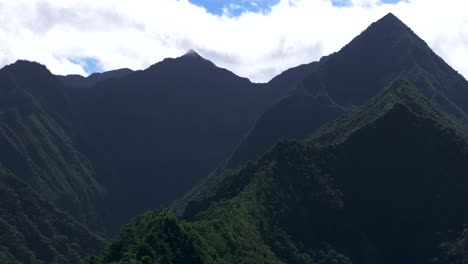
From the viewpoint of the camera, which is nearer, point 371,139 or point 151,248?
point 151,248

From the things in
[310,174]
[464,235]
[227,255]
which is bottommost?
[464,235]

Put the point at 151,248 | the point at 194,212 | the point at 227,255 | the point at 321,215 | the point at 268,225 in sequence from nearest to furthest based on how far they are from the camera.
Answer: the point at 151,248 → the point at 227,255 → the point at 268,225 → the point at 321,215 → the point at 194,212

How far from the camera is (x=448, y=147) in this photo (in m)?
174

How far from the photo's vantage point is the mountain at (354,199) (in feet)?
473

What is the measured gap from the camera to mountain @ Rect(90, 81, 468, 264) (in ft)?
473

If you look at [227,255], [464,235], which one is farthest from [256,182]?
[464,235]

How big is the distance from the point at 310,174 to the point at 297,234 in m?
21.6

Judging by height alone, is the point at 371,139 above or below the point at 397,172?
Result: above

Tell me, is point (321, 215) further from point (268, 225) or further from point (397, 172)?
point (397, 172)

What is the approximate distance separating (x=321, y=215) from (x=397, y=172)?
95.5 feet

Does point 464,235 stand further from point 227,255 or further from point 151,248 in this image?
point 151,248

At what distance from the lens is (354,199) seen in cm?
17100

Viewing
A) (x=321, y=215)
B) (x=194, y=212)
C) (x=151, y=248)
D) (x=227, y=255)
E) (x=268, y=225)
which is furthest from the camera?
(x=194, y=212)

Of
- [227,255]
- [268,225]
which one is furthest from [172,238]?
[268,225]
